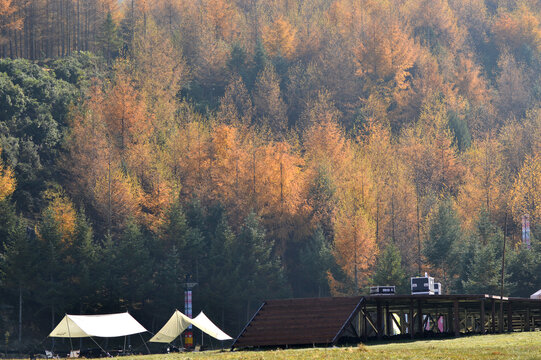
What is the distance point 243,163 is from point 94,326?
36.5 meters

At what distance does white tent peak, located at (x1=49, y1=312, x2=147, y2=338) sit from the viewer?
144ft

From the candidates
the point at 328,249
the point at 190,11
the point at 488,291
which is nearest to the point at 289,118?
the point at 190,11

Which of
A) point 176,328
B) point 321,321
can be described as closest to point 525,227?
point 176,328

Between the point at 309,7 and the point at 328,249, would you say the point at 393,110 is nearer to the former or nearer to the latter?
the point at 309,7

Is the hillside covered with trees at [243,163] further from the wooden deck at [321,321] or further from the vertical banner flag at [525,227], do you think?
the wooden deck at [321,321]

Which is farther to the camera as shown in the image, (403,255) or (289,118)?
(289,118)

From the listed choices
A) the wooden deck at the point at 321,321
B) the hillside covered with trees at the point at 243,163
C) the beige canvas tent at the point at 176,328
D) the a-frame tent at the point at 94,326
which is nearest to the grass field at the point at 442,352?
the wooden deck at the point at 321,321

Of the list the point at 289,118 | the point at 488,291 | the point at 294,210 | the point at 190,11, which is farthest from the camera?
the point at 190,11

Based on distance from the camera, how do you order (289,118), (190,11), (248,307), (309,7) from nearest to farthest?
1. (248,307)
2. (289,118)
3. (190,11)
4. (309,7)

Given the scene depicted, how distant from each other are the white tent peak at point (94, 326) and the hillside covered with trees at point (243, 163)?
16.8 meters

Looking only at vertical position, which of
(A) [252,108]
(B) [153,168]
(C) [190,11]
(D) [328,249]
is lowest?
(D) [328,249]

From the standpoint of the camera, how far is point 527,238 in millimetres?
72688

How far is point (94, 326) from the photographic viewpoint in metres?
44.9

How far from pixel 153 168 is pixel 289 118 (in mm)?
34221
